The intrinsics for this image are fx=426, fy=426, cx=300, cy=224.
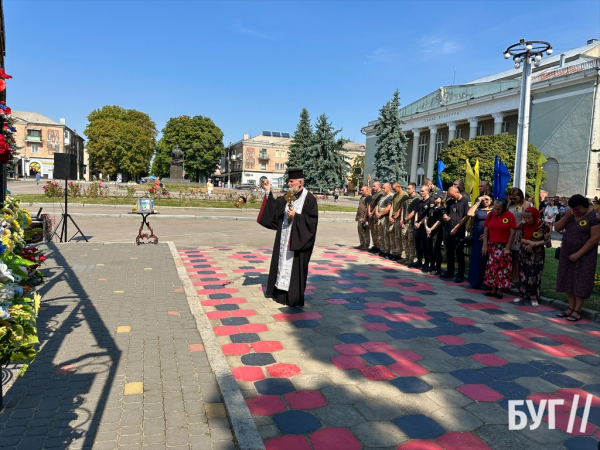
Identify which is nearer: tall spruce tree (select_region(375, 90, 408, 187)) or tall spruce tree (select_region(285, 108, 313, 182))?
tall spruce tree (select_region(375, 90, 408, 187))

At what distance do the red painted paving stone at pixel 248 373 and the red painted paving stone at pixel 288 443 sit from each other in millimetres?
977

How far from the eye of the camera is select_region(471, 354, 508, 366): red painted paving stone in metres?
4.48

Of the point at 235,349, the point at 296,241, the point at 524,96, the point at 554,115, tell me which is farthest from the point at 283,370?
the point at 554,115

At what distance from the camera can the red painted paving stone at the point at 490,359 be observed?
4.48m

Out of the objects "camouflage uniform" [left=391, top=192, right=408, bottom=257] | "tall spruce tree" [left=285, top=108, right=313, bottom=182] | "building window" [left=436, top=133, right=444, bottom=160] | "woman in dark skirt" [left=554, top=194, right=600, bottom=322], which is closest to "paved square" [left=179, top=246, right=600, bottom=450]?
"woman in dark skirt" [left=554, top=194, right=600, bottom=322]

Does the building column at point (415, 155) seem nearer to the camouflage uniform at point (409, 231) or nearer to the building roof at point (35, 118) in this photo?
the camouflage uniform at point (409, 231)

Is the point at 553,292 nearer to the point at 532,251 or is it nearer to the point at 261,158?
the point at 532,251

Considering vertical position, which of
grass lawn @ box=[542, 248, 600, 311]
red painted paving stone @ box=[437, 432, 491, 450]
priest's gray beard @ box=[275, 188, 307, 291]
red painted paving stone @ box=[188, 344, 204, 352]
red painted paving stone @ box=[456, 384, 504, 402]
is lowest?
red painted paving stone @ box=[188, 344, 204, 352]

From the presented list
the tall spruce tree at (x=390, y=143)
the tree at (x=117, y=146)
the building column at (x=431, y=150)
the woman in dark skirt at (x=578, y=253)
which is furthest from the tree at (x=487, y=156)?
the tree at (x=117, y=146)

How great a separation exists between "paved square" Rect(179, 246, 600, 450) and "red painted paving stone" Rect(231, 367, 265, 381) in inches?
0.4

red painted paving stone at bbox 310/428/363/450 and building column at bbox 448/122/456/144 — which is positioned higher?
building column at bbox 448/122/456/144

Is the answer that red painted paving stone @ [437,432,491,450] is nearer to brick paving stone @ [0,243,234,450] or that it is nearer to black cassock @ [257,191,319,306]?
brick paving stone @ [0,243,234,450]

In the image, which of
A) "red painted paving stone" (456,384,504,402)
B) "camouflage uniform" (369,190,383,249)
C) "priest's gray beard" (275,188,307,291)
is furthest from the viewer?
"camouflage uniform" (369,190,383,249)

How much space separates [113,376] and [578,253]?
606 centimetres
